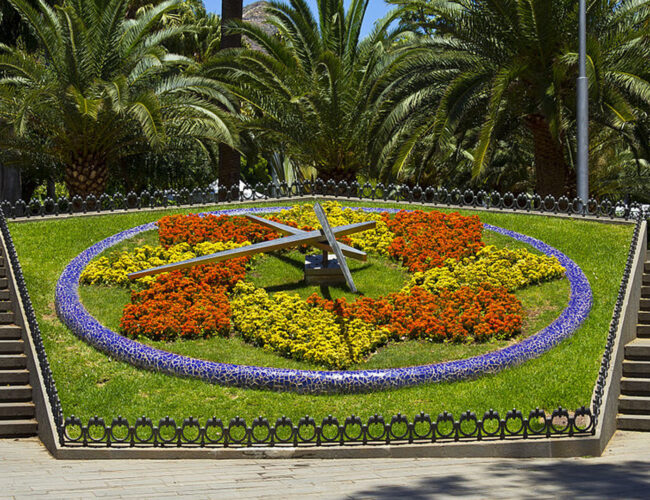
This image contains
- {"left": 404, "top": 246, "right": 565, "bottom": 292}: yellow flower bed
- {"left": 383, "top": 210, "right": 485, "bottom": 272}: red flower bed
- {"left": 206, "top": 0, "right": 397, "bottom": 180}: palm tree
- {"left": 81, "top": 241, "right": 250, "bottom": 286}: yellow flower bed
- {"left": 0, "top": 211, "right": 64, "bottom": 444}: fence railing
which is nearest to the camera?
{"left": 0, "top": 211, "right": 64, "bottom": 444}: fence railing

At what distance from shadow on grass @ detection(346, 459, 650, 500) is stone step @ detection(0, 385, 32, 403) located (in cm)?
519

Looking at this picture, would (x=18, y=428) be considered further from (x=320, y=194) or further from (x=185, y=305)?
(x=320, y=194)

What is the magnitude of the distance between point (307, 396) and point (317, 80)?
10.4m

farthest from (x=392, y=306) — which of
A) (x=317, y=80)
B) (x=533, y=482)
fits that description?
(x=317, y=80)

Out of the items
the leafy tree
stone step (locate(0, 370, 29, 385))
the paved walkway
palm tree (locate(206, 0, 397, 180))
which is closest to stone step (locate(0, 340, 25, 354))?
stone step (locate(0, 370, 29, 385))

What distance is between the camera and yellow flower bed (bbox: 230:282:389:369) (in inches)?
442

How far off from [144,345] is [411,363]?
3390 millimetres

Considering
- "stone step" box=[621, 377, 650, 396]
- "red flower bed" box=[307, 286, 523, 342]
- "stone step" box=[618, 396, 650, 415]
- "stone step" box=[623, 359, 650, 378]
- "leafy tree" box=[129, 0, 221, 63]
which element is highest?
"leafy tree" box=[129, 0, 221, 63]

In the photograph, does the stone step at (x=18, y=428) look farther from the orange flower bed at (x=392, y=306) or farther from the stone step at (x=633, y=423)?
the stone step at (x=633, y=423)

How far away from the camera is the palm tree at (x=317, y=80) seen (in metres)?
19.4

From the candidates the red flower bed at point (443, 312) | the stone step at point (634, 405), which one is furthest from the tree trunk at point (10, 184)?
the stone step at point (634, 405)

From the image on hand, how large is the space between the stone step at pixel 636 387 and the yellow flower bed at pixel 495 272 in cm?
261

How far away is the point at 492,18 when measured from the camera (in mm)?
18125

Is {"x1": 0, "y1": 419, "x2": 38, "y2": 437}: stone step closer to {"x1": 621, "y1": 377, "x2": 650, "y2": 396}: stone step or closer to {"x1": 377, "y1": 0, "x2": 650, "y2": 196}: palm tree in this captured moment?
{"x1": 621, "y1": 377, "x2": 650, "y2": 396}: stone step
